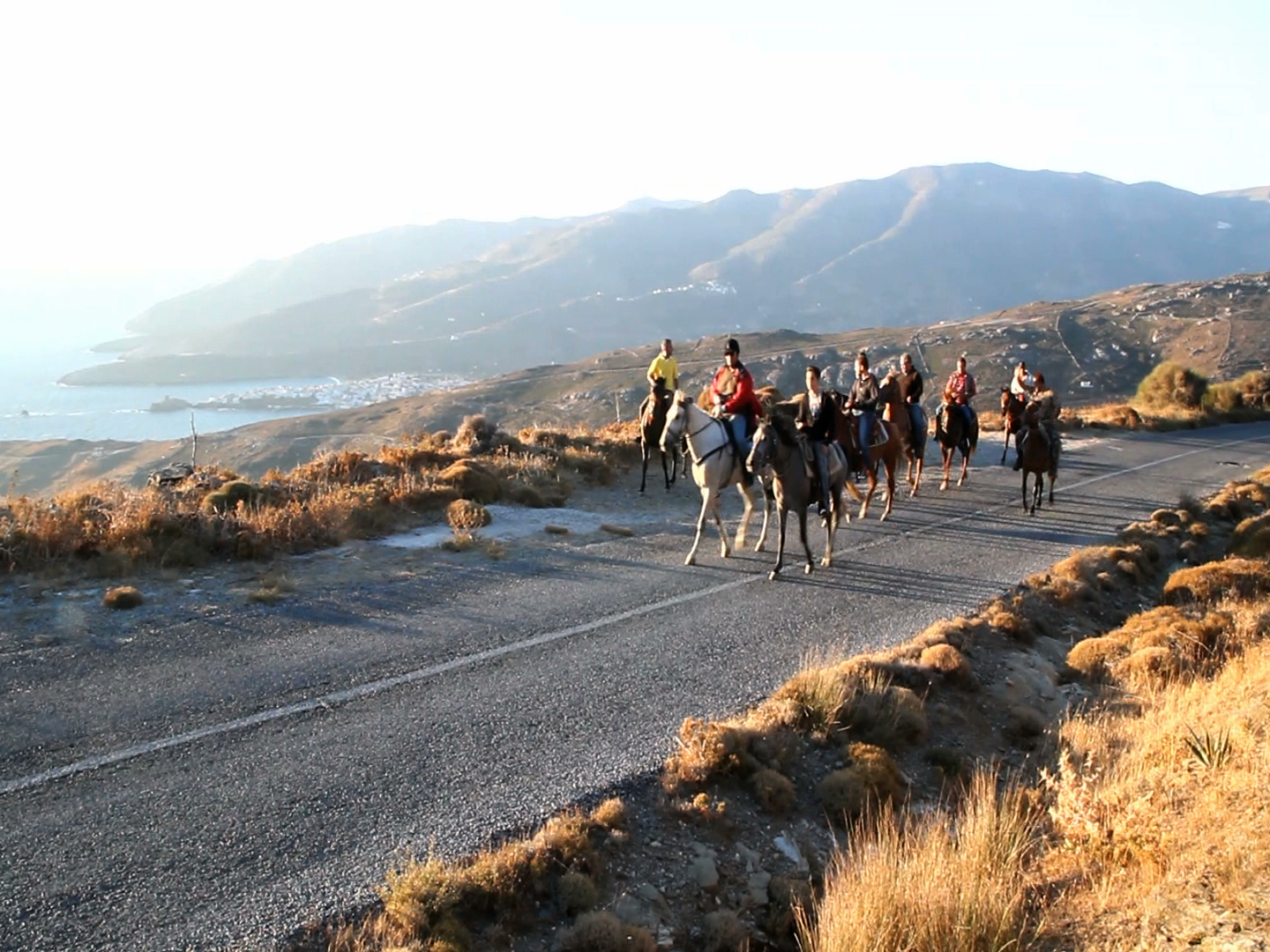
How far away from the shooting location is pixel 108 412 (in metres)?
129

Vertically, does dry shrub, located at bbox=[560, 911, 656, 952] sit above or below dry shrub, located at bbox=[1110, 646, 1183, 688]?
above

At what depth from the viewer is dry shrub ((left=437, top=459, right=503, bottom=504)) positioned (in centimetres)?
1579

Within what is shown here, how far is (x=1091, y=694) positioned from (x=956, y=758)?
2584mm

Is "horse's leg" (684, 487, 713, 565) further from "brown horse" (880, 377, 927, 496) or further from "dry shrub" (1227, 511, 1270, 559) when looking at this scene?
"dry shrub" (1227, 511, 1270, 559)

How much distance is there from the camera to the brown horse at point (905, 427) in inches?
719

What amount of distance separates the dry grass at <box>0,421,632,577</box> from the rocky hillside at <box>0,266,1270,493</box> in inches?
2107

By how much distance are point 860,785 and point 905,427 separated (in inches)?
515

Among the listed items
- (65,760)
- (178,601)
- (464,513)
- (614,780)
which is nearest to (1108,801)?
Result: (614,780)

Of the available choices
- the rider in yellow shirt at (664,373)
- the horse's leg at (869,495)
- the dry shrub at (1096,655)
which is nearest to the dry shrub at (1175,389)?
the horse's leg at (869,495)

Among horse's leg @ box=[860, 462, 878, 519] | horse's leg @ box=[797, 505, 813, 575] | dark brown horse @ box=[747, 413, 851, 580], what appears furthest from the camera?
horse's leg @ box=[860, 462, 878, 519]

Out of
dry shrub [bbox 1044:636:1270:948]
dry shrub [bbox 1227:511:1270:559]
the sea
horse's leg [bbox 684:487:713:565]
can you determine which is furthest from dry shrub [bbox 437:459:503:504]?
the sea

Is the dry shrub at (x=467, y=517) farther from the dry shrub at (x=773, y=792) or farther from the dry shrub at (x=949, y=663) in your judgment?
the dry shrub at (x=773, y=792)

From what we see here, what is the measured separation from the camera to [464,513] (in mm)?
14086

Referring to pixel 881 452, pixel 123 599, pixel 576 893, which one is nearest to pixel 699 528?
pixel 881 452
